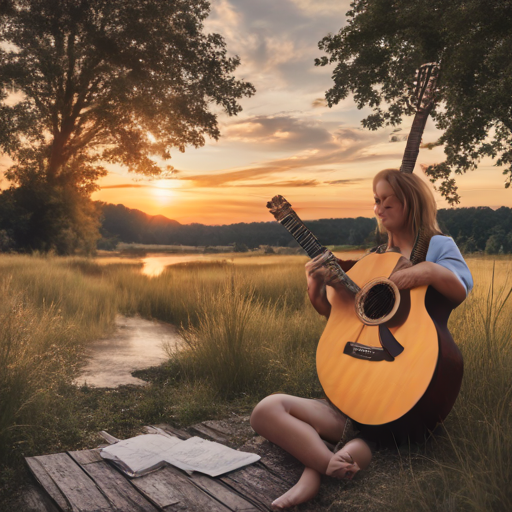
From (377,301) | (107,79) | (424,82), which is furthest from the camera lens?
(107,79)

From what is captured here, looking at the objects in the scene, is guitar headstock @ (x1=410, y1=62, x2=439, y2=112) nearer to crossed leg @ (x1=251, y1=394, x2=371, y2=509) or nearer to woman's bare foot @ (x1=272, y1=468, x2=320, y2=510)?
crossed leg @ (x1=251, y1=394, x2=371, y2=509)

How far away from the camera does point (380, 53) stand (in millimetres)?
9242

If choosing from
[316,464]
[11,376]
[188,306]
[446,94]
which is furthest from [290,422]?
[446,94]

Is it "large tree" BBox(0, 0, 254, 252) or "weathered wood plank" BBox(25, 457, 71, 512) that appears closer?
"weathered wood plank" BBox(25, 457, 71, 512)

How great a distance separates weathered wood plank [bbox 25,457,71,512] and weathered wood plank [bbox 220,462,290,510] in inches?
30.1

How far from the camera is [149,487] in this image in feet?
7.75

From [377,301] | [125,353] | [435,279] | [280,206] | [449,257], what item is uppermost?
[280,206]

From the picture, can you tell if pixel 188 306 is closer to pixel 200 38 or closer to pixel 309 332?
pixel 309 332

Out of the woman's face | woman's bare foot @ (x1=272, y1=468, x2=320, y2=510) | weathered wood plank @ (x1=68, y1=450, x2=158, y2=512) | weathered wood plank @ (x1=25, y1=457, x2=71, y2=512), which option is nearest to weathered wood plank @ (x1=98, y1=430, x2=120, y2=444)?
weathered wood plank @ (x1=68, y1=450, x2=158, y2=512)

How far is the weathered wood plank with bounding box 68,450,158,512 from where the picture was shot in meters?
2.22

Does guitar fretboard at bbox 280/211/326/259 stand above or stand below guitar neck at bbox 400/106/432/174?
below

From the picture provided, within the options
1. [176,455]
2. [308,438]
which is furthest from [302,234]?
[176,455]

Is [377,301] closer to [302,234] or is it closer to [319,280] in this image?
[319,280]

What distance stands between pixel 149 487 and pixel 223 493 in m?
0.37
